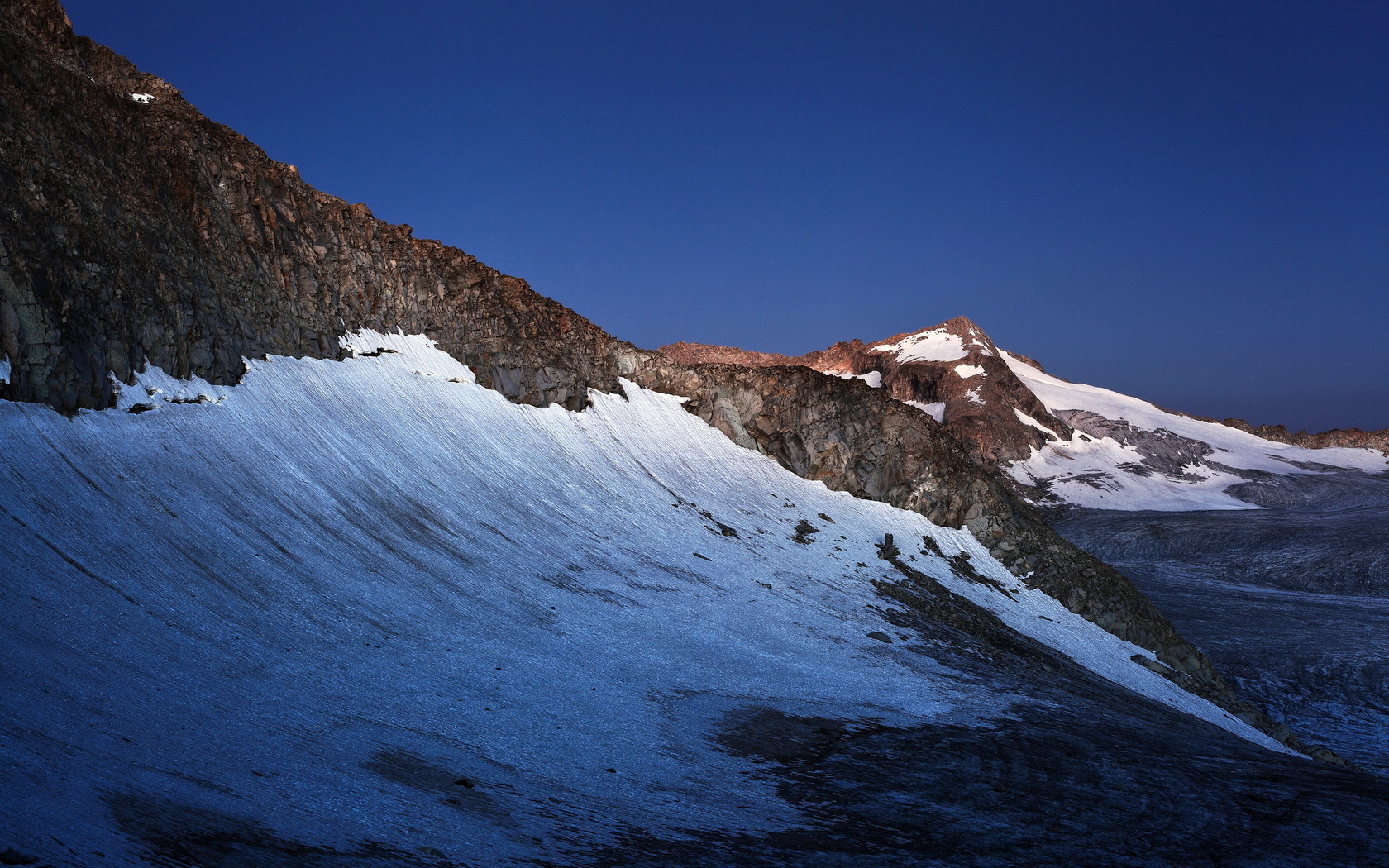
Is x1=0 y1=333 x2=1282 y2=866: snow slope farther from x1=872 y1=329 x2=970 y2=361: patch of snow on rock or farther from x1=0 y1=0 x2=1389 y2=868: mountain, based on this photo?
x1=872 y1=329 x2=970 y2=361: patch of snow on rock

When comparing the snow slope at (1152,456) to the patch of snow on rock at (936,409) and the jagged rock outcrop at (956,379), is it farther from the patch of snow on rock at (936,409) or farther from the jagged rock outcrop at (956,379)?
the patch of snow on rock at (936,409)

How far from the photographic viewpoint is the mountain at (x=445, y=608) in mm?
12984

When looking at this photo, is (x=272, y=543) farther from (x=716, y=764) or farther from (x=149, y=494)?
(x=716, y=764)

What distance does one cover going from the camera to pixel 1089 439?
166875 millimetres

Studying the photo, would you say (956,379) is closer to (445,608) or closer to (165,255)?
(165,255)

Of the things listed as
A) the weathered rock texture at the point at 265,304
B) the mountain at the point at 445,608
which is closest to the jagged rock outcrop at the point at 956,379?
the weathered rock texture at the point at 265,304

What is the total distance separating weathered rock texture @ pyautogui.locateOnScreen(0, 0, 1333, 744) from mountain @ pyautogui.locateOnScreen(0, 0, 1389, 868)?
183 mm

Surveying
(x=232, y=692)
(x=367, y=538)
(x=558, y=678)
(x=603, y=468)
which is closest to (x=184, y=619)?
(x=232, y=692)

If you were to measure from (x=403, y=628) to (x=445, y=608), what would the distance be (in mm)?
2556

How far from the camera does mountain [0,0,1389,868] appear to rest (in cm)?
1298

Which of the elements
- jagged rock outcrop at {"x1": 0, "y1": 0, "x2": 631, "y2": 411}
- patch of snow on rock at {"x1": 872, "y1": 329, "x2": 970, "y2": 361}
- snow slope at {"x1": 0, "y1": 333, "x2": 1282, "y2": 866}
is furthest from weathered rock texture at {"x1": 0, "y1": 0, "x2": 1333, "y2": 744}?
patch of snow on rock at {"x1": 872, "y1": 329, "x2": 970, "y2": 361}

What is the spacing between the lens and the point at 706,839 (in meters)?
13.1

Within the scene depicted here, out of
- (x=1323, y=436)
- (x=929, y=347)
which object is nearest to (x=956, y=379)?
(x=929, y=347)

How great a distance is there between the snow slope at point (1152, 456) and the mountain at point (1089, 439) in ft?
0.88
